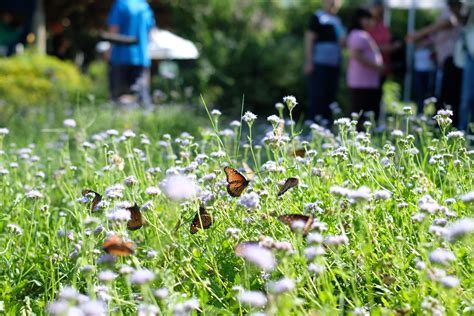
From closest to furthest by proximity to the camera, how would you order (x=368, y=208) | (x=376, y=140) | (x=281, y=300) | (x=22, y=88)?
(x=281, y=300) → (x=368, y=208) → (x=376, y=140) → (x=22, y=88)

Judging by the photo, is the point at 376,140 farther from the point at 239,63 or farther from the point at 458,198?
the point at 239,63

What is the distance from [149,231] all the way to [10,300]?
2.02ft

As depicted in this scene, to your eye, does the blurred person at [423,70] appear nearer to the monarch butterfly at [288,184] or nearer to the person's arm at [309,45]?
the person's arm at [309,45]

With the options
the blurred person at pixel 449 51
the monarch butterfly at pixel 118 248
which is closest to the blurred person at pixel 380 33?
the blurred person at pixel 449 51

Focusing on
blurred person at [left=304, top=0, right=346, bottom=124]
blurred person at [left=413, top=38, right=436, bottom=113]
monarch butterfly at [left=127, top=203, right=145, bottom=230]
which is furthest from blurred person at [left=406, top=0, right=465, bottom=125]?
monarch butterfly at [left=127, top=203, right=145, bottom=230]

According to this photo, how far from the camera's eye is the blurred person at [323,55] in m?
8.07

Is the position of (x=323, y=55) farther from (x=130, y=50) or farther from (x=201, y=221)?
(x=201, y=221)

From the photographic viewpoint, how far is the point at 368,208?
263cm

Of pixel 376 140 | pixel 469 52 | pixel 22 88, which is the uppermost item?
pixel 469 52

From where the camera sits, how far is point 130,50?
8.82 m

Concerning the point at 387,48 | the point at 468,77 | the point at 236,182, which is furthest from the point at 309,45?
the point at 236,182

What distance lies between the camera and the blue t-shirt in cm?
868

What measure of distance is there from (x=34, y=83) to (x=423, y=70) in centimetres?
526

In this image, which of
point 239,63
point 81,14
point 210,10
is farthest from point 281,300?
point 81,14
